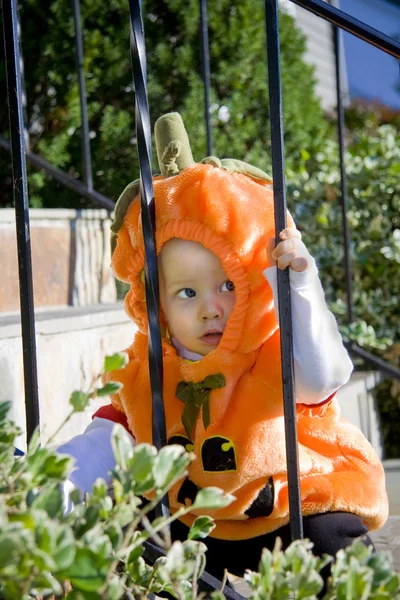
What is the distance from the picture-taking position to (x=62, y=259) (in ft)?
10.2

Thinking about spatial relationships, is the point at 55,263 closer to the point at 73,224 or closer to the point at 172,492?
the point at 73,224

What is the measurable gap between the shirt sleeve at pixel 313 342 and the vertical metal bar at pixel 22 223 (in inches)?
18.1

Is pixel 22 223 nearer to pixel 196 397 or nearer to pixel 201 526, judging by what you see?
pixel 196 397

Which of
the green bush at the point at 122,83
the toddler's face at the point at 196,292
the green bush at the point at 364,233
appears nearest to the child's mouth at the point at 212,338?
the toddler's face at the point at 196,292

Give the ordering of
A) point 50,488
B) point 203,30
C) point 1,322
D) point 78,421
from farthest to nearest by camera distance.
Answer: point 203,30
point 78,421
point 1,322
point 50,488

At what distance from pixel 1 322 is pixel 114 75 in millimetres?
2537

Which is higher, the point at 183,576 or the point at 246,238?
the point at 246,238

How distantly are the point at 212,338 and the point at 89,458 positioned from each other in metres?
0.36

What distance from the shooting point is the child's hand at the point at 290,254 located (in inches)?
58.1

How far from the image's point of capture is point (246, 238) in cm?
170

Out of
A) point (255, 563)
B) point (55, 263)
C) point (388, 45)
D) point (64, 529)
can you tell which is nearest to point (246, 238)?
point (388, 45)

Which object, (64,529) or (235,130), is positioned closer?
(64,529)

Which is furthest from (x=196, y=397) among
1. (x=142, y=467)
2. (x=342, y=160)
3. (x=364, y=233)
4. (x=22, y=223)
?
(x=364, y=233)

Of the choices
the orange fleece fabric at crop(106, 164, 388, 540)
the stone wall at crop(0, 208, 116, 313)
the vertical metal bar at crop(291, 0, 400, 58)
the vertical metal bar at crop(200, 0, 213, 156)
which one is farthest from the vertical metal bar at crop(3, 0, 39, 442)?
the vertical metal bar at crop(200, 0, 213, 156)
